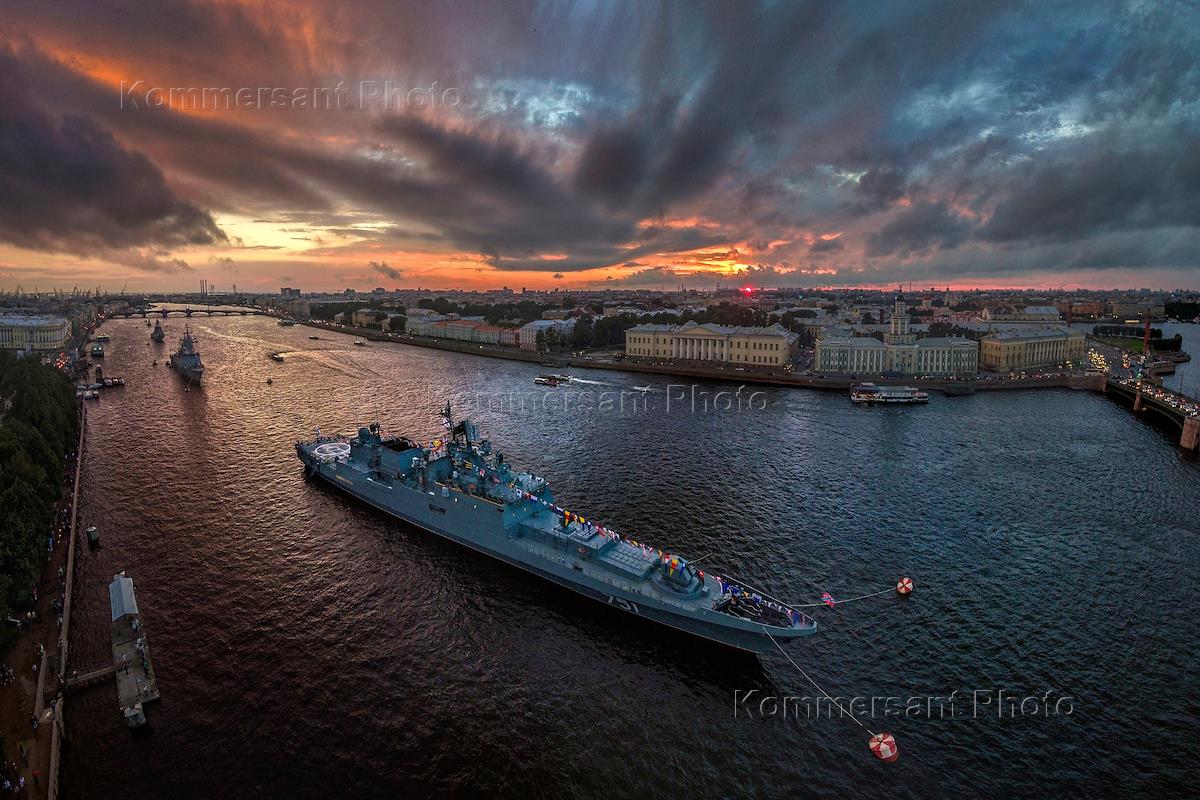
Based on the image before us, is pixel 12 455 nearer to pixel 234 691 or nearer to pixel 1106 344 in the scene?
pixel 234 691

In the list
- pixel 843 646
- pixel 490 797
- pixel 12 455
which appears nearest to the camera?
pixel 490 797

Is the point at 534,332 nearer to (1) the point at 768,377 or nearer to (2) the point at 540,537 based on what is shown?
(1) the point at 768,377

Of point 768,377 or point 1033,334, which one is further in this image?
point 1033,334

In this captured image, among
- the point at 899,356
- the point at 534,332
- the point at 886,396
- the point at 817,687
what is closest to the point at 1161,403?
the point at 886,396

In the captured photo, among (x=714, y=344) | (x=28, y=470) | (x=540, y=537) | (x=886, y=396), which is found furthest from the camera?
(x=714, y=344)

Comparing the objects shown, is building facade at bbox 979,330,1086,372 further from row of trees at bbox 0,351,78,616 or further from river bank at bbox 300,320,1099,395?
row of trees at bbox 0,351,78,616

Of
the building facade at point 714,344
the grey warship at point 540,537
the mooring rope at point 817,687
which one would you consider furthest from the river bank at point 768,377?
the mooring rope at point 817,687

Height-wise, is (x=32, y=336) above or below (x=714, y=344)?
below

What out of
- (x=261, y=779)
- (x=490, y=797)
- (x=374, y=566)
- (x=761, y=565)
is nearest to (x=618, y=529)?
(x=761, y=565)
